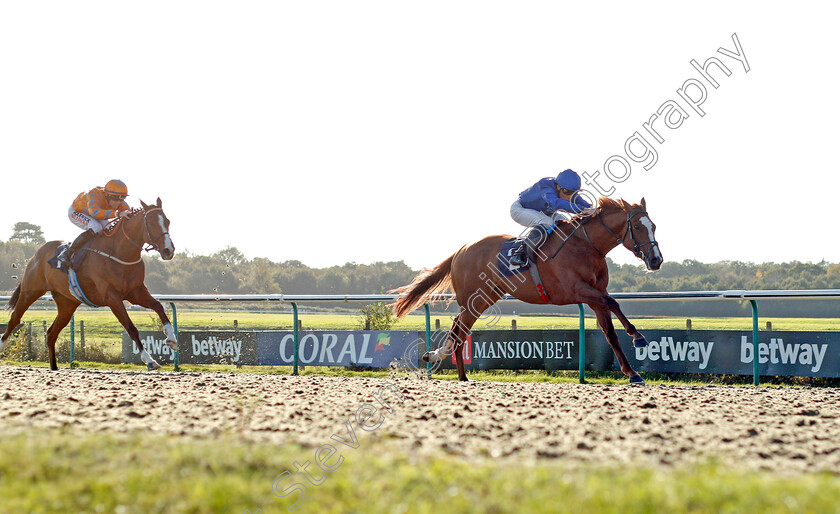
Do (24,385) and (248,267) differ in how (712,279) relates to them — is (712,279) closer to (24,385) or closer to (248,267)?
(248,267)

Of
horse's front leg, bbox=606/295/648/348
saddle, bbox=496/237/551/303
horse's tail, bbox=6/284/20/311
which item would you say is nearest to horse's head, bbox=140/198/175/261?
horse's tail, bbox=6/284/20/311

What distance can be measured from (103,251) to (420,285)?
369cm

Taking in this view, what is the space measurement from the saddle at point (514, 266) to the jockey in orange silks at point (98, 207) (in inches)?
178

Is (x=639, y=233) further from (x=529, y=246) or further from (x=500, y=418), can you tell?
(x=500, y=418)

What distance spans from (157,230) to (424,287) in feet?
10.2

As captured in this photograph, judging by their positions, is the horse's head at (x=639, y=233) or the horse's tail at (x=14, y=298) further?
the horse's tail at (x=14, y=298)

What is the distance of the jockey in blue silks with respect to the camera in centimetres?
754

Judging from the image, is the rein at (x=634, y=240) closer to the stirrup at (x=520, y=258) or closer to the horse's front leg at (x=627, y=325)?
the horse's front leg at (x=627, y=325)

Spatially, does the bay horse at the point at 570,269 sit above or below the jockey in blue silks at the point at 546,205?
below

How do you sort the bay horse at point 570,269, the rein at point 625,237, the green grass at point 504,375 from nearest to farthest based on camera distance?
the bay horse at point 570,269
the rein at point 625,237
the green grass at point 504,375

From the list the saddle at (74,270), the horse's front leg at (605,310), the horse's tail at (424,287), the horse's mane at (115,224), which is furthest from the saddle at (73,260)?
the horse's front leg at (605,310)

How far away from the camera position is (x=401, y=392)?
600cm

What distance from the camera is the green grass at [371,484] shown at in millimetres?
2586

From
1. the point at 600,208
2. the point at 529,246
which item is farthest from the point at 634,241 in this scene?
the point at 529,246
